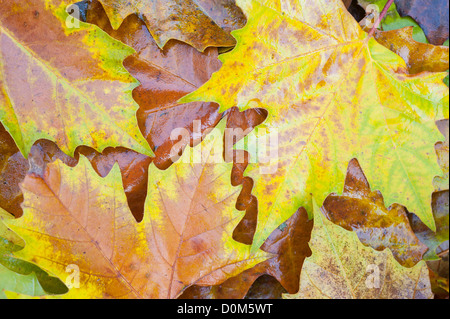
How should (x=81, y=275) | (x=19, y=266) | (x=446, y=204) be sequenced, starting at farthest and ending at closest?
1. (x=446, y=204)
2. (x=19, y=266)
3. (x=81, y=275)

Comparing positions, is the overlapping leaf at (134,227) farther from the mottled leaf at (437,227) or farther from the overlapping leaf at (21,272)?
the mottled leaf at (437,227)

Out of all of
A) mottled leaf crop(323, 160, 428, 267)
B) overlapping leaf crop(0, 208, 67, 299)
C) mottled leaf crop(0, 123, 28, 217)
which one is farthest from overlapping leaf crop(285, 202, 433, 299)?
mottled leaf crop(0, 123, 28, 217)

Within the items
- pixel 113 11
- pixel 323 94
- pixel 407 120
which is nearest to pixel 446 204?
pixel 407 120

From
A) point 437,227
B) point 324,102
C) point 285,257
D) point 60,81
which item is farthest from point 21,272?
point 437,227

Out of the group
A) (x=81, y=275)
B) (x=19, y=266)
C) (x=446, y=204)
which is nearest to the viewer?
(x=81, y=275)

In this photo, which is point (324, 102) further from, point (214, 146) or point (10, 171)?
point (10, 171)

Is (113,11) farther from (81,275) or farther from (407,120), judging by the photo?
(407,120)
